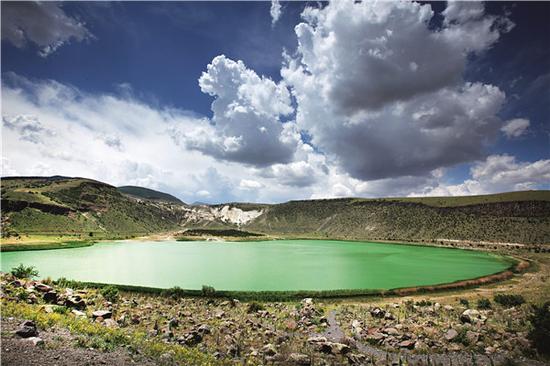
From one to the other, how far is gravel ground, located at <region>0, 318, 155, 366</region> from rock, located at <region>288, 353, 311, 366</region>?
7.85 metres

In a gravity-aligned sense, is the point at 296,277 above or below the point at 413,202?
below

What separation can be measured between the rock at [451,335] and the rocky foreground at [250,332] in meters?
0.06

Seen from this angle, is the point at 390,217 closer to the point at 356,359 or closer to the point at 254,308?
the point at 254,308

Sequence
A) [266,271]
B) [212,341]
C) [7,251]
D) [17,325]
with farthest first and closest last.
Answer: [7,251] → [266,271] → [212,341] → [17,325]

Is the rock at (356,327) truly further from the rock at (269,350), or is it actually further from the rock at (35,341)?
the rock at (35,341)

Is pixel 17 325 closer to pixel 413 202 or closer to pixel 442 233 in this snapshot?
pixel 442 233

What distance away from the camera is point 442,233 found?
14188 centimetres

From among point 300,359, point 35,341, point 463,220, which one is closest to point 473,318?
point 300,359

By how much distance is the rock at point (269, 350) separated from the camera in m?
18.8

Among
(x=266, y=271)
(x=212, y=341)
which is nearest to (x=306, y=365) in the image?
(x=212, y=341)

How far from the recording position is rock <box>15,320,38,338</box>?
13.1 metres

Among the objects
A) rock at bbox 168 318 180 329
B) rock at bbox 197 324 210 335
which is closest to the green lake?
rock at bbox 168 318 180 329

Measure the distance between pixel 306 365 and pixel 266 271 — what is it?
39.2 m

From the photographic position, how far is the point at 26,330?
13289mm
